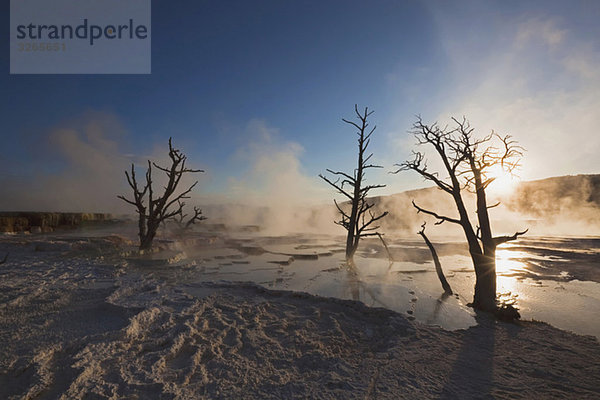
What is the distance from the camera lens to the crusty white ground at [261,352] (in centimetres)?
290

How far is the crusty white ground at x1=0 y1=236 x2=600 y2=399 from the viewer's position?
290 cm

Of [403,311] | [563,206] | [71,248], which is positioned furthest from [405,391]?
[563,206]

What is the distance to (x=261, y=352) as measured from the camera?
12.2ft

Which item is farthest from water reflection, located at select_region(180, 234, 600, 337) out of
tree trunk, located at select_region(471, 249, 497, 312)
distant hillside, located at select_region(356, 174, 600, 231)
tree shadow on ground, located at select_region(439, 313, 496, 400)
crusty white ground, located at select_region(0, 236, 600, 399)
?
distant hillside, located at select_region(356, 174, 600, 231)

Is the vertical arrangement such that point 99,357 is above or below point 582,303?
above

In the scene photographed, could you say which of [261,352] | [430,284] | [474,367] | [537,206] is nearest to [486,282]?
[430,284]

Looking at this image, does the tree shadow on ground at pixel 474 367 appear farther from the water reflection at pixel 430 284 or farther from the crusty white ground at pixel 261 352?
the water reflection at pixel 430 284

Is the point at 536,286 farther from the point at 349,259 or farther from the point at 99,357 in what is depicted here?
the point at 99,357

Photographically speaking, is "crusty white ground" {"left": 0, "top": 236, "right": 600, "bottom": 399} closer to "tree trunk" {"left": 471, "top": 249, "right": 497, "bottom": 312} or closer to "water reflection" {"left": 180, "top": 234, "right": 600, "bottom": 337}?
"tree trunk" {"left": 471, "top": 249, "right": 497, "bottom": 312}

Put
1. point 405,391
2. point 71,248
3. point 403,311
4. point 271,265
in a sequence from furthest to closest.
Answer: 1. point 71,248
2. point 271,265
3. point 403,311
4. point 405,391

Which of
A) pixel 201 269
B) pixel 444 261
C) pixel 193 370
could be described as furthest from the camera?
pixel 444 261

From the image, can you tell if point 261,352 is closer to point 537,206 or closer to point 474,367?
point 474,367

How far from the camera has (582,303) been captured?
6.98 meters

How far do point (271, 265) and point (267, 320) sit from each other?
5845 mm
